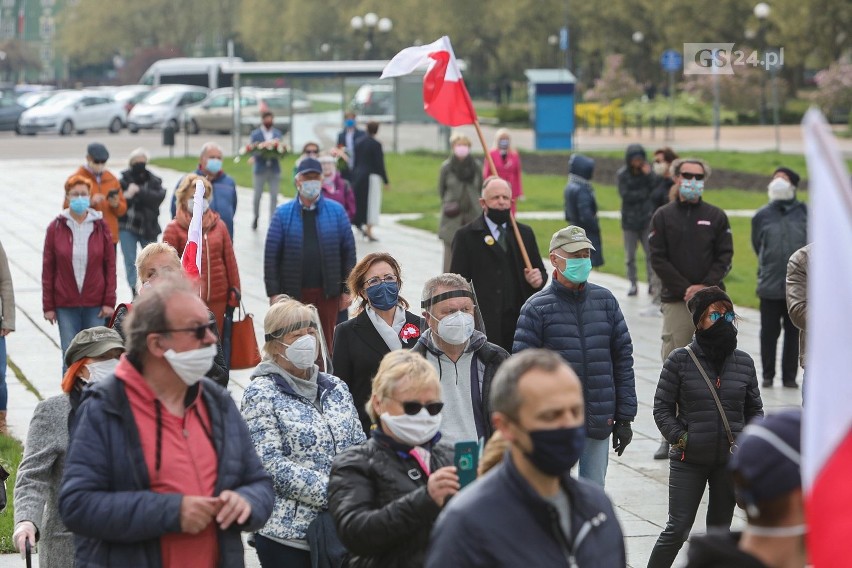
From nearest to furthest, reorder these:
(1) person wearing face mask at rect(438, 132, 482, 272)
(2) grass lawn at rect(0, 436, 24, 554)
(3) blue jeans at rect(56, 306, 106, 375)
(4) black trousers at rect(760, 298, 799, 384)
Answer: (2) grass lawn at rect(0, 436, 24, 554) < (3) blue jeans at rect(56, 306, 106, 375) < (4) black trousers at rect(760, 298, 799, 384) < (1) person wearing face mask at rect(438, 132, 482, 272)

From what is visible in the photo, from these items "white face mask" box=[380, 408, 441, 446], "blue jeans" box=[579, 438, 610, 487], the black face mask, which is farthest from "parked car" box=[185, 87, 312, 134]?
"white face mask" box=[380, 408, 441, 446]

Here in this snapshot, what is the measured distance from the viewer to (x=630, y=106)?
2173 inches

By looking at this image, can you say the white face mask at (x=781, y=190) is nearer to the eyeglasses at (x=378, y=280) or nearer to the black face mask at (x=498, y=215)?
the black face mask at (x=498, y=215)

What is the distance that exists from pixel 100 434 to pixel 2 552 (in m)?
3.91

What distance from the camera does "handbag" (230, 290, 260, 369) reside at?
36.1ft

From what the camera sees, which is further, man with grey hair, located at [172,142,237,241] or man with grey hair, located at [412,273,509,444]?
man with grey hair, located at [172,142,237,241]

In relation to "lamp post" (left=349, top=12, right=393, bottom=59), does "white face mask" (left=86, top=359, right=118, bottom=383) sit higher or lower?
lower

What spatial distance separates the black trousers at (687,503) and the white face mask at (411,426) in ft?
8.45

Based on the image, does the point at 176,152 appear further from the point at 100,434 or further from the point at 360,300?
the point at 100,434

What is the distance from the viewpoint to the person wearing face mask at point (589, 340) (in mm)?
7961

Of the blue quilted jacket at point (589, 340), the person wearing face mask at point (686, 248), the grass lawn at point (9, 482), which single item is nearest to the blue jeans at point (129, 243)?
the grass lawn at point (9, 482)

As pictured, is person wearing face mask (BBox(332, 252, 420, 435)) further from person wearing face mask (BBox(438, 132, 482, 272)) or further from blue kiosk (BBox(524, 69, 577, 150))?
blue kiosk (BBox(524, 69, 577, 150))

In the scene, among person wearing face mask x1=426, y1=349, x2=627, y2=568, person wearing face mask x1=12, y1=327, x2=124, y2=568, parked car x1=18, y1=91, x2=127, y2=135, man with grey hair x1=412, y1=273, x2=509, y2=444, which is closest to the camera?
person wearing face mask x1=426, y1=349, x2=627, y2=568

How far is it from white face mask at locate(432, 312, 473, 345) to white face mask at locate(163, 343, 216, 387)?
2306 millimetres
